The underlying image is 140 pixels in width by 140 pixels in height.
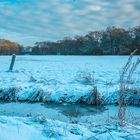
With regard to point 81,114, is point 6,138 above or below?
above

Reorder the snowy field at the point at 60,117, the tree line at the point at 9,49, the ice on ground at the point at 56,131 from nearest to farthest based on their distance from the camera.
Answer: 1. the ice on ground at the point at 56,131
2. the snowy field at the point at 60,117
3. the tree line at the point at 9,49

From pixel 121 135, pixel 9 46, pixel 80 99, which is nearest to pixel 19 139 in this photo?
pixel 121 135

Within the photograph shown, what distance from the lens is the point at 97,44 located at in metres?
67.4

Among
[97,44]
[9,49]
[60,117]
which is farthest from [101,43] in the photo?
[60,117]

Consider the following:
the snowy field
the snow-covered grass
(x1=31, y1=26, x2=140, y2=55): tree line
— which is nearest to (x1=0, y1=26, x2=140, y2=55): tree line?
(x1=31, y1=26, x2=140, y2=55): tree line

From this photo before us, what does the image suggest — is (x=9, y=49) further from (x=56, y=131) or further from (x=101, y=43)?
(x=56, y=131)

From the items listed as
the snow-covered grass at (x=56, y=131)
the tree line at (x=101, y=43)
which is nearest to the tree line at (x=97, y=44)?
the tree line at (x=101, y=43)

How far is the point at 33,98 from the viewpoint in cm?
1046

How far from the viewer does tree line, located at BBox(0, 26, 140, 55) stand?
201 ft

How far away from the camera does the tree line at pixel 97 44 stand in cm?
6134

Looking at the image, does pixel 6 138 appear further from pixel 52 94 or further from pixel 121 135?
pixel 52 94

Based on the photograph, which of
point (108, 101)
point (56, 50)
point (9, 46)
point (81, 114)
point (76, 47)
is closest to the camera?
point (81, 114)

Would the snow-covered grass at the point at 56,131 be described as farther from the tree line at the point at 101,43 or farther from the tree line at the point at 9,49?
the tree line at the point at 9,49

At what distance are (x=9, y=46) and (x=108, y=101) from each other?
84239mm
